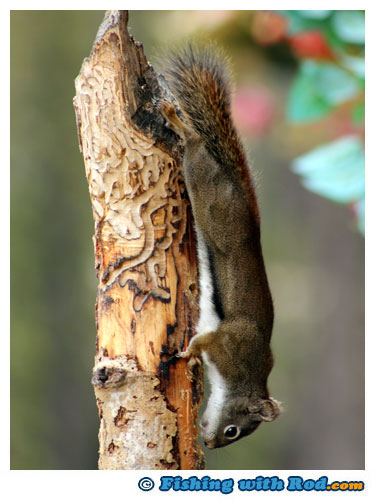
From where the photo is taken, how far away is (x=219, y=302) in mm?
2568

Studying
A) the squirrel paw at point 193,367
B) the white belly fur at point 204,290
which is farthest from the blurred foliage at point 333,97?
the squirrel paw at point 193,367

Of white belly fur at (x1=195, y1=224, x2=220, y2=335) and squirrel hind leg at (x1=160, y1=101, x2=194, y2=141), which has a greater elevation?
squirrel hind leg at (x1=160, y1=101, x2=194, y2=141)

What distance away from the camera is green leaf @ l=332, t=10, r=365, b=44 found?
2.67m

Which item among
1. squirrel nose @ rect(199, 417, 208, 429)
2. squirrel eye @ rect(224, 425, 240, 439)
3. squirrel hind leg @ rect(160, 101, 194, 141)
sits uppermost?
squirrel hind leg @ rect(160, 101, 194, 141)

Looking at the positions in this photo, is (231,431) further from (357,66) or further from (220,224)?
(357,66)

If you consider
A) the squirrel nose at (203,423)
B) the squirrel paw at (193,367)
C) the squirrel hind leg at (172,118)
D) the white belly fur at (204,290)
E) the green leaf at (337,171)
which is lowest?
the squirrel nose at (203,423)

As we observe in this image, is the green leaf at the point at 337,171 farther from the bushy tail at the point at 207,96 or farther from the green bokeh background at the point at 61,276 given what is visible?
the green bokeh background at the point at 61,276

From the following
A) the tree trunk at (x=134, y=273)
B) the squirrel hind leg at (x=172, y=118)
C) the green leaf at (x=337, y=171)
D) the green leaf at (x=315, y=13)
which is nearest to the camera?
the tree trunk at (x=134, y=273)

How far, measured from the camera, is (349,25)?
2682 mm

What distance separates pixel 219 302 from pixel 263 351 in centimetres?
35

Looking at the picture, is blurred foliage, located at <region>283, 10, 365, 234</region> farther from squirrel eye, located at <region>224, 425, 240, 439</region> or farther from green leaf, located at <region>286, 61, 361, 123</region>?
squirrel eye, located at <region>224, 425, 240, 439</region>

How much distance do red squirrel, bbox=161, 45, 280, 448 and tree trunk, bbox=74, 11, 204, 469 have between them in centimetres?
12

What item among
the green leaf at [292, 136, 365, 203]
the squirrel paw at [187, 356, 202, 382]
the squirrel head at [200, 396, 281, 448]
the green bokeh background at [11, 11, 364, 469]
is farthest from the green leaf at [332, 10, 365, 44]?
the green bokeh background at [11, 11, 364, 469]

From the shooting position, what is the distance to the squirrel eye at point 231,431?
288 centimetres
